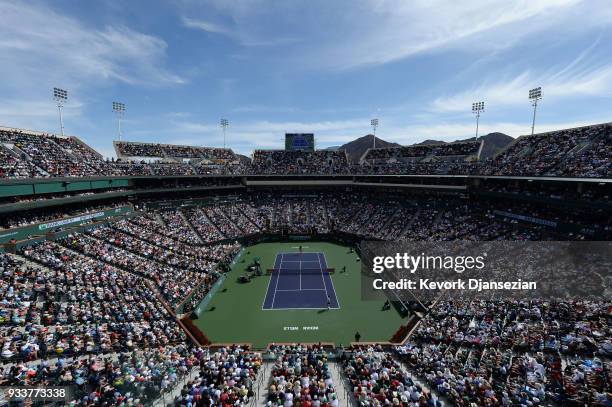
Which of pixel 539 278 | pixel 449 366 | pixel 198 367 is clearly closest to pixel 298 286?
pixel 198 367

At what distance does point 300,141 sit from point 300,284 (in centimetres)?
4312

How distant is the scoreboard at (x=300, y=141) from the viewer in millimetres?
68625

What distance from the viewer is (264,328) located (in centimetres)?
2273

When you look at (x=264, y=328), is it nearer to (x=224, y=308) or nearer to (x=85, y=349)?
(x=224, y=308)

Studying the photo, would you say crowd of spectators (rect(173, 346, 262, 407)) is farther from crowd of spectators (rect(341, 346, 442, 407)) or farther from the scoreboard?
the scoreboard

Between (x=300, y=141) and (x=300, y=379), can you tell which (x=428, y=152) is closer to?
(x=300, y=141)

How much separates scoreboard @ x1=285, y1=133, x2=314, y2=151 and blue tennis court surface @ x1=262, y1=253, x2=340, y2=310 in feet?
109

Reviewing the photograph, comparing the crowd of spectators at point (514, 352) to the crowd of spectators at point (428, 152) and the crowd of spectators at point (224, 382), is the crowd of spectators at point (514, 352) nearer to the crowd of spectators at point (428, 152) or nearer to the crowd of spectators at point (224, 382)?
the crowd of spectators at point (224, 382)

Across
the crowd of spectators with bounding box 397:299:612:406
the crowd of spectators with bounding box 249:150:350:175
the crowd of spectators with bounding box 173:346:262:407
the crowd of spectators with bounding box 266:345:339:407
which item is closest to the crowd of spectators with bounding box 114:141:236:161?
the crowd of spectators with bounding box 249:150:350:175

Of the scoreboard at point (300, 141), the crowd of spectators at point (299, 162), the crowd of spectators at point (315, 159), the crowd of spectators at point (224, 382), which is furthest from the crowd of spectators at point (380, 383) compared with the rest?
the scoreboard at point (300, 141)

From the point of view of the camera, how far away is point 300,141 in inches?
2707

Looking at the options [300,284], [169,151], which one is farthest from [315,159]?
[300,284]

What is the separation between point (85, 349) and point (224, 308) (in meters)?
11.1

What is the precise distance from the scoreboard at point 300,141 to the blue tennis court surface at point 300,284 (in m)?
33.3
